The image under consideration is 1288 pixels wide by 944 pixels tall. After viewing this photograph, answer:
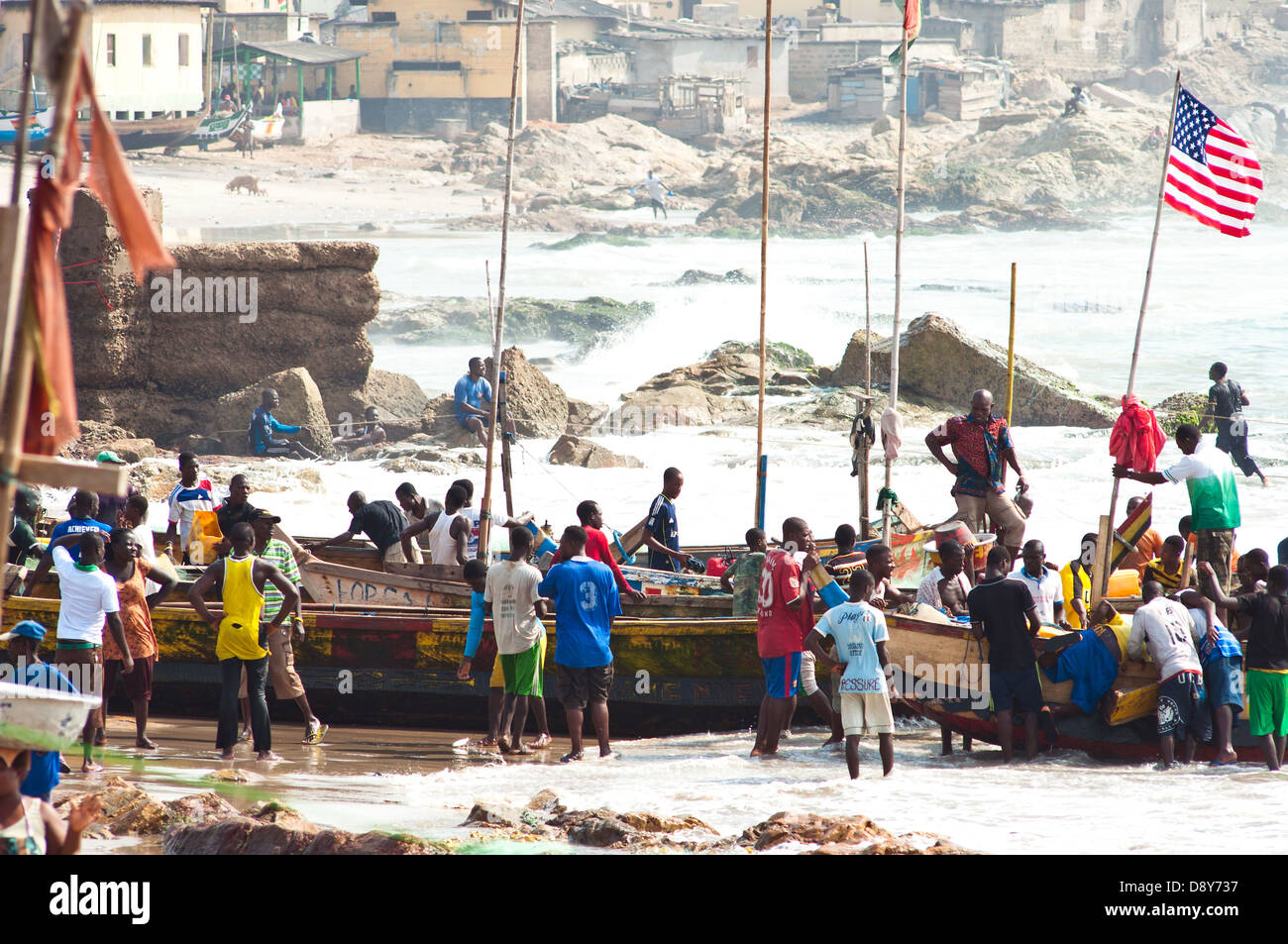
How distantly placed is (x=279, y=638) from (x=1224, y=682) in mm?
5836

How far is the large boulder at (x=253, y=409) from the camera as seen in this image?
779 inches

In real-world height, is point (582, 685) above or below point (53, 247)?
below

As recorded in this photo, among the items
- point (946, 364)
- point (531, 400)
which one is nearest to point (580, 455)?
point (531, 400)

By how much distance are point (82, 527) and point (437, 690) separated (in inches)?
102

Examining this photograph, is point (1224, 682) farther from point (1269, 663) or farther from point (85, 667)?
point (85, 667)

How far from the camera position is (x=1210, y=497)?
10086mm

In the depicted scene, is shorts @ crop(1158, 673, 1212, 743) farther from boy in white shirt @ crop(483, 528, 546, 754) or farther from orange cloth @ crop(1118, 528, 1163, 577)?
boy in white shirt @ crop(483, 528, 546, 754)

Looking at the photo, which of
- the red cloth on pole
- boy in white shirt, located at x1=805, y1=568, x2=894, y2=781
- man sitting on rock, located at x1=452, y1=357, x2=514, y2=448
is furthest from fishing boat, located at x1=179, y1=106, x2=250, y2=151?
boy in white shirt, located at x1=805, y1=568, x2=894, y2=781

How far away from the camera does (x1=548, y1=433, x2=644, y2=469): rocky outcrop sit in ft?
68.5

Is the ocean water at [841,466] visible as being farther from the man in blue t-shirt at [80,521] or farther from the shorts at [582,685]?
the man in blue t-shirt at [80,521]

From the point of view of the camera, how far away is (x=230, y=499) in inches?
433

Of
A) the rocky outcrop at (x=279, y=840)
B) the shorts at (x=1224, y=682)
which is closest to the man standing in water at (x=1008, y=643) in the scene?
the shorts at (x=1224, y=682)
